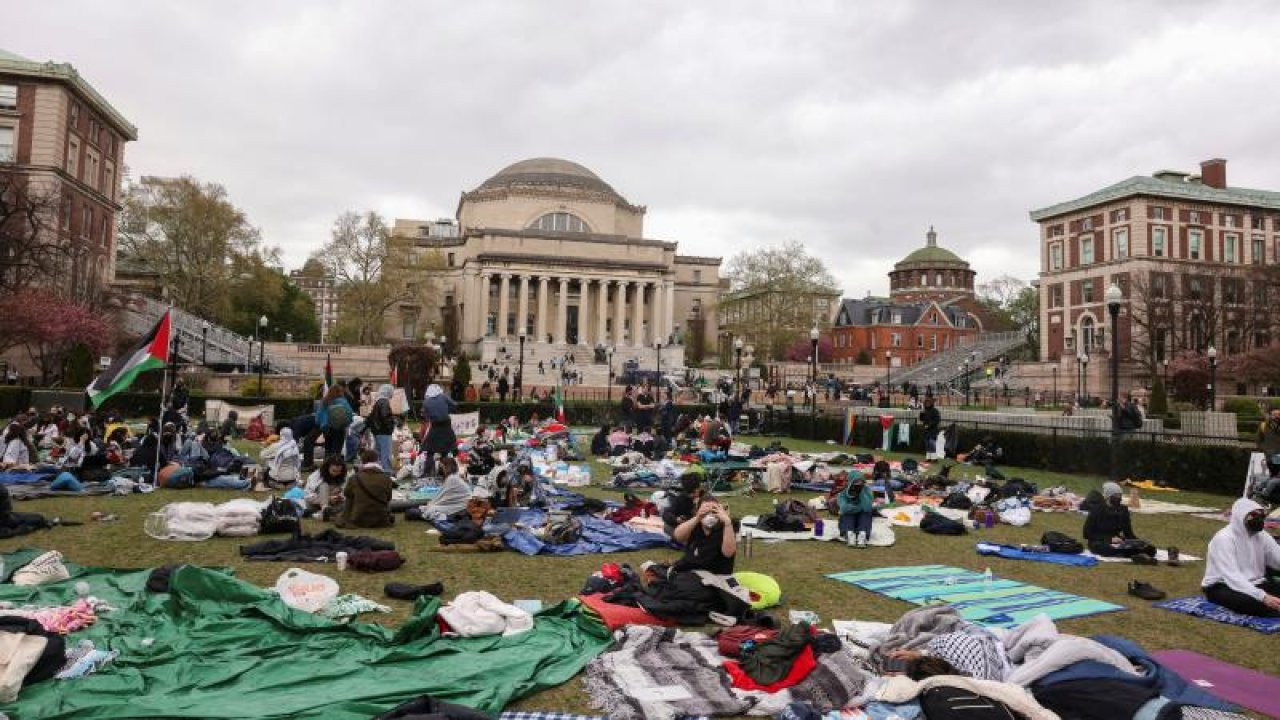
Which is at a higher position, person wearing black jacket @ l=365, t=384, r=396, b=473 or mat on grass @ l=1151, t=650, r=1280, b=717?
person wearing black jacket @ l=365, t=384, r=396, b=473

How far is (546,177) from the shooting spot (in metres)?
83.0

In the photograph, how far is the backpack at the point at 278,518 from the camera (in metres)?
10.6

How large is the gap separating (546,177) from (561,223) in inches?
224

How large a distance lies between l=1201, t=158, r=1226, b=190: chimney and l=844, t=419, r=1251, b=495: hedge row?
5334cm

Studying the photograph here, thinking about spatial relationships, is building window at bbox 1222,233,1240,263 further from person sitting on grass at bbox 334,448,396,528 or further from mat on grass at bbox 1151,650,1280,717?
person sitting on grass at bbox 334,448,396,528

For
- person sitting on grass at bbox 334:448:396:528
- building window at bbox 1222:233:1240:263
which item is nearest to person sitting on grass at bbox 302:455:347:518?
person sitting on grass at bbox 334:448:396:528

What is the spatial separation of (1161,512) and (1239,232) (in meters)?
59.2

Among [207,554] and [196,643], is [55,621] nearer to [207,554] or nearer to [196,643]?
[196,643]

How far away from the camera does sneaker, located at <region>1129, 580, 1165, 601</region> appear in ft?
27.1

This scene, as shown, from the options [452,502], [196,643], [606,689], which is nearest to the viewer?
[606,689]

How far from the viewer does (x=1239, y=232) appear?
59.7 meters

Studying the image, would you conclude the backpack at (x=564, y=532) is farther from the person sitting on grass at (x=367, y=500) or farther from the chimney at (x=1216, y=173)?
the chimney at (x=1216, y=173)

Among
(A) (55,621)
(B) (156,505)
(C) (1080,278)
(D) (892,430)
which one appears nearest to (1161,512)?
(D) (892,430)

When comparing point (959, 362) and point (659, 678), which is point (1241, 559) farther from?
point (959, 362)
